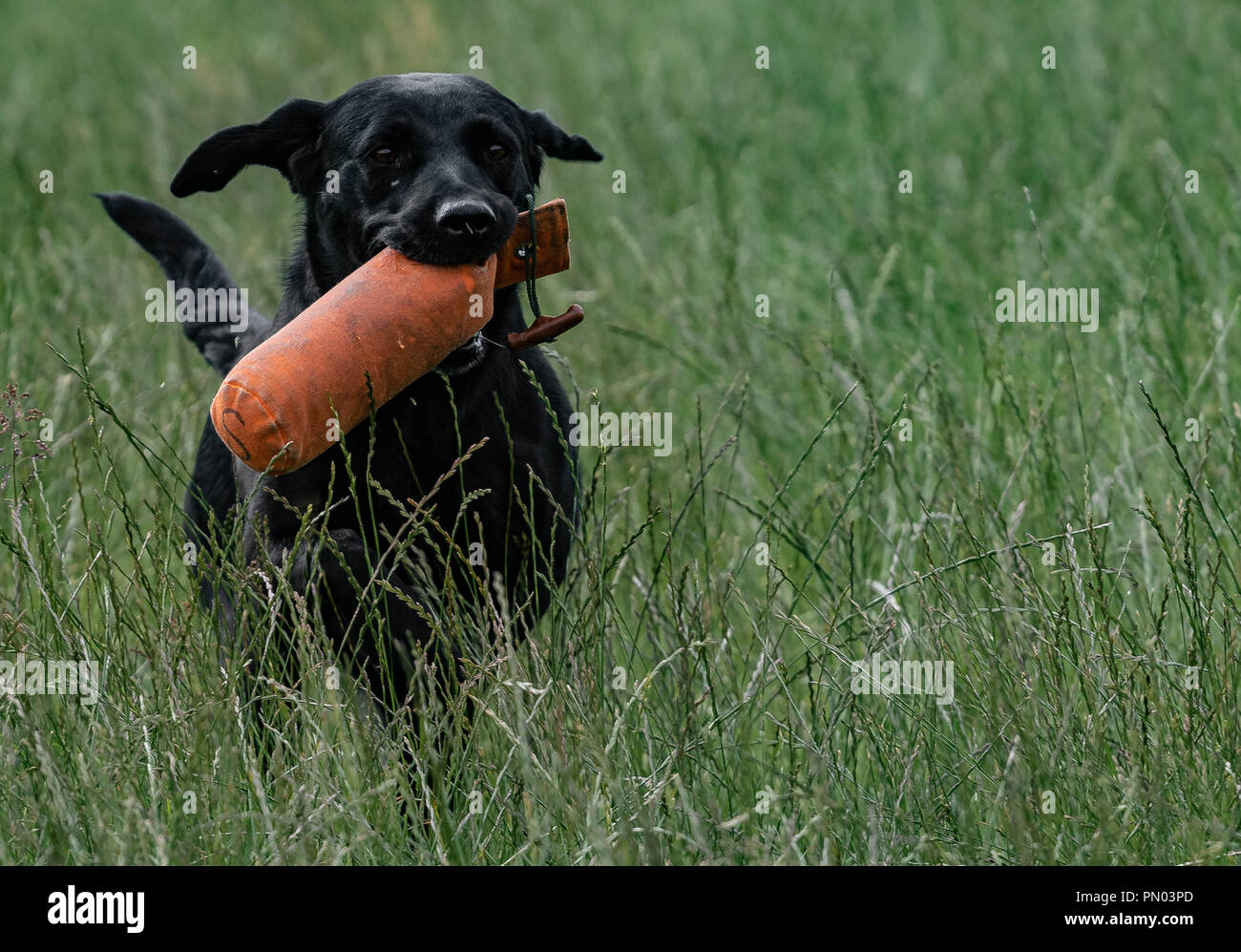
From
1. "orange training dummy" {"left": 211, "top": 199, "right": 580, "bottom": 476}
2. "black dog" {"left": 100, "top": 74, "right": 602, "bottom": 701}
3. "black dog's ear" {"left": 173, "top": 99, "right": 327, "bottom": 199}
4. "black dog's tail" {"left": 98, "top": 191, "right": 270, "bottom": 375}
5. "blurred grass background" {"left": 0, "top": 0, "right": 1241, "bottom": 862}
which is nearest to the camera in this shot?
"blurred grass background" {"left": 0, "top": 0, "right": 1241, "bottom": 862}

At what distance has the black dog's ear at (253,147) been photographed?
3373 mm

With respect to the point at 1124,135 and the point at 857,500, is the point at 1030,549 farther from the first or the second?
the point at 1124,135

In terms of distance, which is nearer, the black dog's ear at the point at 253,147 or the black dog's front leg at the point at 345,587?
the black dog's front leg at the point at 345,587

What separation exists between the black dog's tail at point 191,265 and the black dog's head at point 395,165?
663 mm

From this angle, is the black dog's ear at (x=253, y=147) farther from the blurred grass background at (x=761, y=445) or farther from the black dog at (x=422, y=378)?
the blurred grass background at (x=761, y=445)

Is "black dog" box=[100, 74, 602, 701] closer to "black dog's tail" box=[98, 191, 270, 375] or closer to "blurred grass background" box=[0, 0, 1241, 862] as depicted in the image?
"blurred grass background" box=[0, 0, 1241, 862]

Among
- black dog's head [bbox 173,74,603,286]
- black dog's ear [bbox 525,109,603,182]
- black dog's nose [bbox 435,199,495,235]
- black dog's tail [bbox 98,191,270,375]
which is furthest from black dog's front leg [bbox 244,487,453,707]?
black dog's ear [bbox 525,109,603,182]

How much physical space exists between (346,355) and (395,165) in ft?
2.10

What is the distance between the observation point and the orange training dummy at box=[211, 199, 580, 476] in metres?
2.71

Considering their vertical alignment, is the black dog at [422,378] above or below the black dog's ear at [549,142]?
below

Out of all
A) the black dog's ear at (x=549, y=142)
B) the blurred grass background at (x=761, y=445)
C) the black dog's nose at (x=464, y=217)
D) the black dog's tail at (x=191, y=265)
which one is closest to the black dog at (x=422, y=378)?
the black dog's nose at (x=464, y=217)

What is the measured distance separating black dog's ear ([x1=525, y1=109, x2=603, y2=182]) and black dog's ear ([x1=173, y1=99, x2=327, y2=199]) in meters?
0.55

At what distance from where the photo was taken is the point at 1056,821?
243 centimetres
